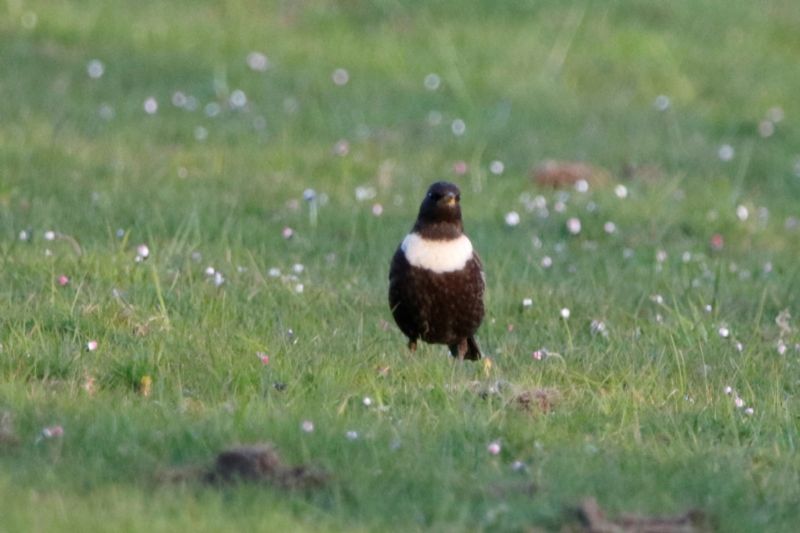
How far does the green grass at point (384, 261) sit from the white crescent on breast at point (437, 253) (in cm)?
40

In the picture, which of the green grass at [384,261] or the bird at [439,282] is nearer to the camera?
the green grass at [384,261]

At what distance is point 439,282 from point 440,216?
0.32 metres

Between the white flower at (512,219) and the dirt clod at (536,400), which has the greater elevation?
the dirt clod at (536,400)

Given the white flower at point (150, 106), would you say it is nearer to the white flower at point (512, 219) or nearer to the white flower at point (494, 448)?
the white flower at point (512, 219)

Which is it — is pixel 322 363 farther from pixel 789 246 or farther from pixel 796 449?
pixel 789 246

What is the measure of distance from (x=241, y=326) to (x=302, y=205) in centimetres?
310

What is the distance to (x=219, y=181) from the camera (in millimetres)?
10219

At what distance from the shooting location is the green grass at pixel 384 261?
4969mm

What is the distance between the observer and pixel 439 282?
265 inches

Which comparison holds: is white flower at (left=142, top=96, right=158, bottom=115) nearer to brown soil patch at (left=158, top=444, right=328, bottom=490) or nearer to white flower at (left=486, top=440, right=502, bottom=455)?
white flower at (left=486, top=440, right=502, bottom=455)

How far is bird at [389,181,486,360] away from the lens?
22.1 ft

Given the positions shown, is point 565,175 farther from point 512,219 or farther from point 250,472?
point 250,472

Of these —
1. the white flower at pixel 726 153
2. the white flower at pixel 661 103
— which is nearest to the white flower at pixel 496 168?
the white flower at pixel 726 153

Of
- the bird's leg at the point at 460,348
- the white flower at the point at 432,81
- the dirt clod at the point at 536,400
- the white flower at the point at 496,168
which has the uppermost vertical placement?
the dirt clod at the point at 536,400
